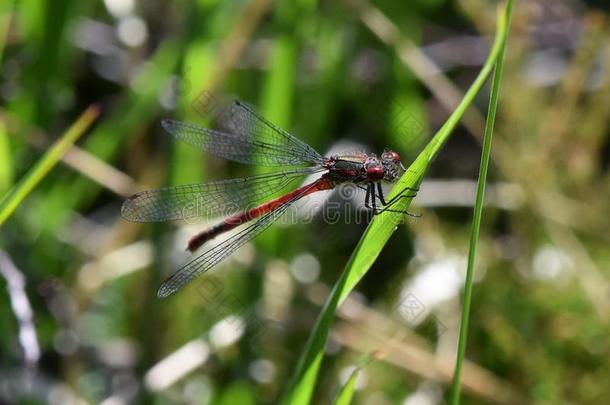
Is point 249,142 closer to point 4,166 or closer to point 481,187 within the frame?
point 4,166

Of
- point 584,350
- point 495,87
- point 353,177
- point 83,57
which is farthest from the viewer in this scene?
point 83,57

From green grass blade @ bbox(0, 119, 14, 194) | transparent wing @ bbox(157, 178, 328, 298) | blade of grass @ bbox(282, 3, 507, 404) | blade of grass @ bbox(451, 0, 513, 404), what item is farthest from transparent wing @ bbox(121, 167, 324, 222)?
blade of grass @ bbox(451, 0, 513, 404)

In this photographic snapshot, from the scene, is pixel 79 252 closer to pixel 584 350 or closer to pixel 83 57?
pixel 83 57

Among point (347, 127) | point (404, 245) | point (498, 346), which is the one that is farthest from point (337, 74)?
point (498, 346)

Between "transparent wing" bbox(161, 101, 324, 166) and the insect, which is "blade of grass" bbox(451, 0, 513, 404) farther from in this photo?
"transparent wing" bbox(161, 101, 324, 166)

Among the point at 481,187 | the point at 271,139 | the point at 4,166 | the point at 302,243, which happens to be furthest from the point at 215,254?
the point at 481,187

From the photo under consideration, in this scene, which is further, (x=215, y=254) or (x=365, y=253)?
(x=215, y=254)
